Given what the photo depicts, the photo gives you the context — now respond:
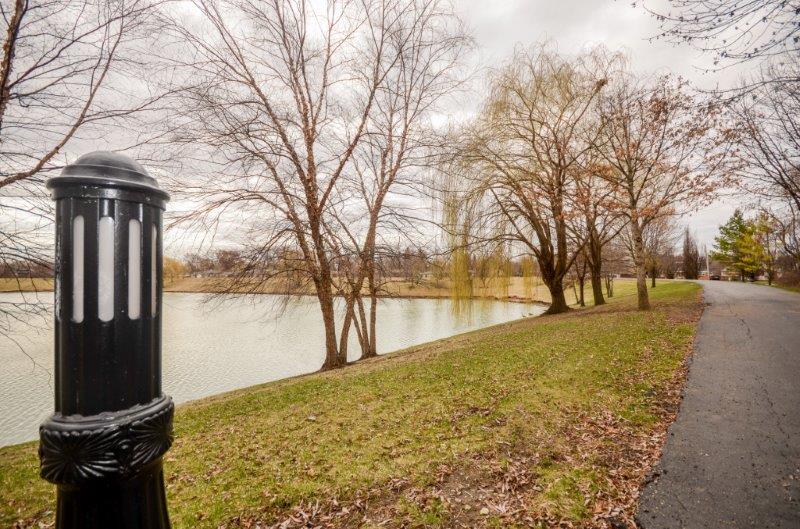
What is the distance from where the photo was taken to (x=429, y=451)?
3.99 meters

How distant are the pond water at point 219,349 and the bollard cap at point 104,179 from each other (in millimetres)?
5352

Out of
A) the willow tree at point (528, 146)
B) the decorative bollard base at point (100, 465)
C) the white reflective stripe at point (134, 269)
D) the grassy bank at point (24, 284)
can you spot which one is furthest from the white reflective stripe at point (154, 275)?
the willow tree at point (528, 146)

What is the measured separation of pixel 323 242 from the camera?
31.0ft

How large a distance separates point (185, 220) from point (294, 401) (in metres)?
4.95

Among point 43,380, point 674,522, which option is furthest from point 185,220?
point 674,522

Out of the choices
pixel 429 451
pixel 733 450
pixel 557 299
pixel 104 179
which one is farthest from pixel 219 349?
pixel 104 179

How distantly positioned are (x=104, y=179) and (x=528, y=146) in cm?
1594

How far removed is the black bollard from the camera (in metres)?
0.94

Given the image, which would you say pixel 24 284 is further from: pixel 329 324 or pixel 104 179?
pixel 329 324

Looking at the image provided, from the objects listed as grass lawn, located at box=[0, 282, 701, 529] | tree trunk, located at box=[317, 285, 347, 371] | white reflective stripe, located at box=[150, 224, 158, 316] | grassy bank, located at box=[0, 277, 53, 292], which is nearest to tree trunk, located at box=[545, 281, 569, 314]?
grass lawn, located at box=[0, 282, 701, 529]

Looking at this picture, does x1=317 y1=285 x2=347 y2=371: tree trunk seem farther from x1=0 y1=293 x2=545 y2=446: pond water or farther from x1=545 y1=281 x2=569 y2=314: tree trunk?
x1=545 y1=281 x2=569 y2=314: tree trunk

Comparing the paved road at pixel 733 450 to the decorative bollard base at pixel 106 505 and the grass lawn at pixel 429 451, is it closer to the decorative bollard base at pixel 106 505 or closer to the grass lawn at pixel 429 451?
the grass lawn at pixel 429 451

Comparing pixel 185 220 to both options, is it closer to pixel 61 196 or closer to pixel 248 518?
pixel 248 518

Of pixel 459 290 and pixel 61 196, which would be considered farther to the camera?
pixel 459 290
